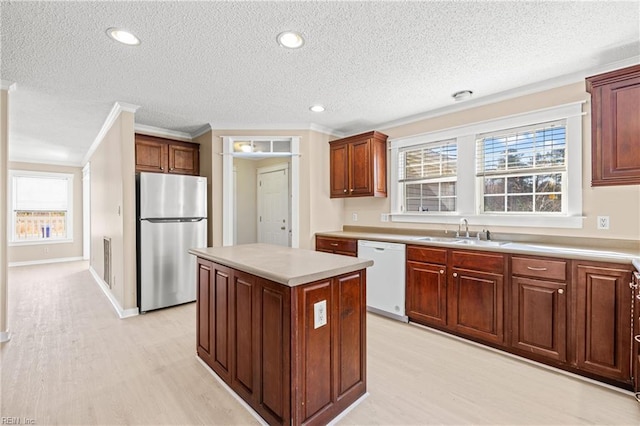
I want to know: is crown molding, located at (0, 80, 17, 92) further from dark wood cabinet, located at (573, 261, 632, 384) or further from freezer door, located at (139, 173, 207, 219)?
dark wood cabinet, located at (573, 261, 632, 384)

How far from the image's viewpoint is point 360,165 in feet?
13.6

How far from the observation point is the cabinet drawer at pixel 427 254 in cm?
300

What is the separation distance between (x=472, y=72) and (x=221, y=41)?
82.3 inches

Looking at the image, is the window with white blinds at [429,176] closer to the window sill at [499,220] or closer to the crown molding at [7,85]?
the window sill at [499,220]

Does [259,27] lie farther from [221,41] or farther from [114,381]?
[114,381]

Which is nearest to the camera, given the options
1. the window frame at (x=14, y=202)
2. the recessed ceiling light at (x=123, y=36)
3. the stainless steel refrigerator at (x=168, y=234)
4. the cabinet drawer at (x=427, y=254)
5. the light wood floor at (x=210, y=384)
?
the light wood floor at (x=210, y=384)

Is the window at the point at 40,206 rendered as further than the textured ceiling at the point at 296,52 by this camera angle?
Yes

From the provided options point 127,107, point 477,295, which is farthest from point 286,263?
point 127,107

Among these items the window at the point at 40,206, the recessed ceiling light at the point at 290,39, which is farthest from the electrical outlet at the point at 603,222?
the window at the point at 40,206

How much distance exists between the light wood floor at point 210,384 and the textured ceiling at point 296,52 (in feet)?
7.96

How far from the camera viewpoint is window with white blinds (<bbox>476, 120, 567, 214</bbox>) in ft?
9.39

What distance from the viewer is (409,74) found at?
Answer: 2.71 meters

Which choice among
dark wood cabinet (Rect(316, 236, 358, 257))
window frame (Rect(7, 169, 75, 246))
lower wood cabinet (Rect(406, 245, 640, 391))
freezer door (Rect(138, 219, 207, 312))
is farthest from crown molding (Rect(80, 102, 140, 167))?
lower wood cabinet (Rect(406, 245, 640, 391))

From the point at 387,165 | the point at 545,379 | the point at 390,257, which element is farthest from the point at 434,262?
the point at 387,165
